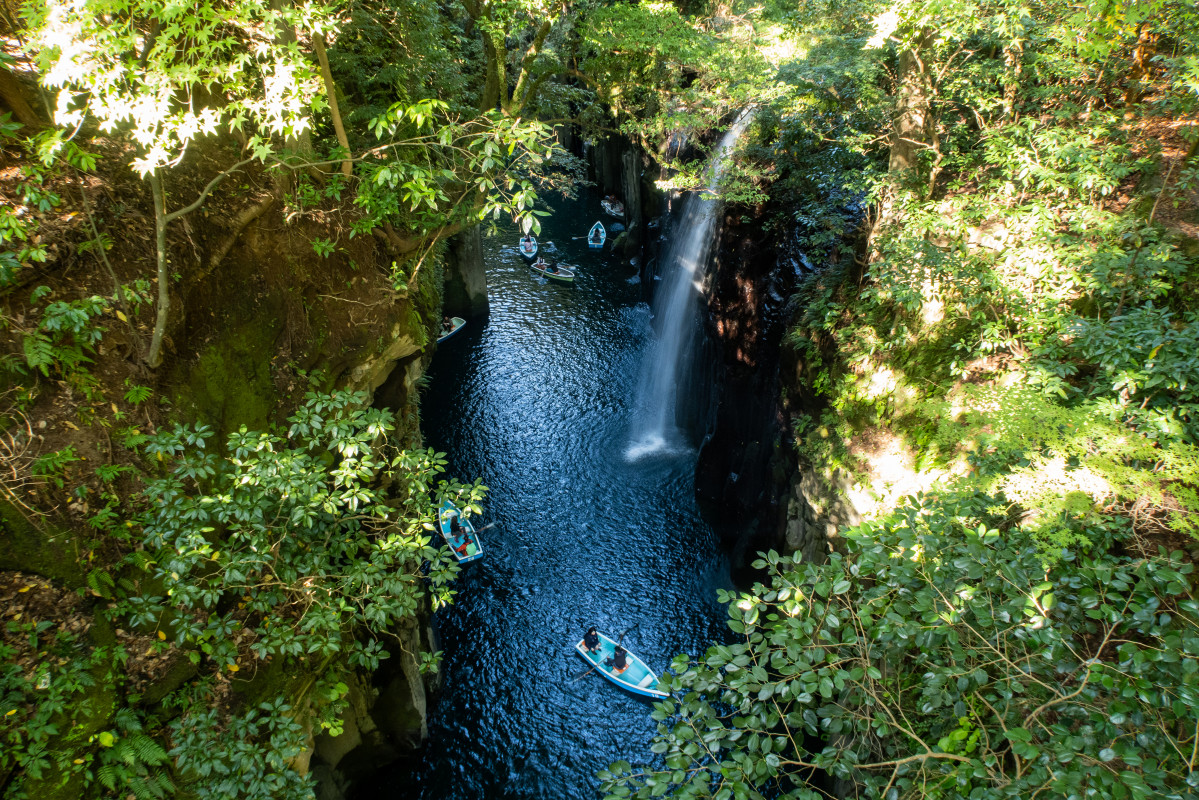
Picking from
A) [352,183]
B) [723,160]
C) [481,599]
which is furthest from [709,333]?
[352,183]

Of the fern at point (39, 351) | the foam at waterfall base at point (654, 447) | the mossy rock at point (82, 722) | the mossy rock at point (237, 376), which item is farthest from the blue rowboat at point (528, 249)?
the mossy rock at point (82, 722)

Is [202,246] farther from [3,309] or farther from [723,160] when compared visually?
[723,160]

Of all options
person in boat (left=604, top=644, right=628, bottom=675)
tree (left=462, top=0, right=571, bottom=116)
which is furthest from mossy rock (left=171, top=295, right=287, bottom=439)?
person in boat (left=604, top=644, right=628, bottom=675)

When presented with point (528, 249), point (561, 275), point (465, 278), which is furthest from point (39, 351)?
point (528, 249)

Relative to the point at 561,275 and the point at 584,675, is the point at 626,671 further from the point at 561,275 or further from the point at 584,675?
the point at 561,275

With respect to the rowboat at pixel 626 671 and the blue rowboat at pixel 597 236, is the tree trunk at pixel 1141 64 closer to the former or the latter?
the rowboat at pixel 626 671

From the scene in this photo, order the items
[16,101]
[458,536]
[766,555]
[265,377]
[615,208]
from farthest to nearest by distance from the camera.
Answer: [615,208] → [458,536] → [265,377] → [16,101] → [766,555]
